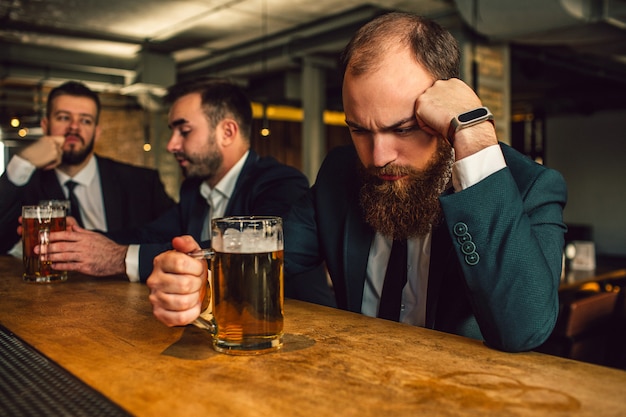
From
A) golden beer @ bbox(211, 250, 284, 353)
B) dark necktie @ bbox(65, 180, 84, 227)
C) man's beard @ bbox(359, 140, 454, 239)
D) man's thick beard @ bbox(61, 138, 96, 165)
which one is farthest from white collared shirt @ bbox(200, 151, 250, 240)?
golden beer @ bbox(211, 250, 284, 353)

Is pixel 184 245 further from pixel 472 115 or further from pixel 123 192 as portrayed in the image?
pixel 123 192

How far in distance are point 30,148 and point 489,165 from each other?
207 centimetres

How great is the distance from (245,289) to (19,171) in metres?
1.83

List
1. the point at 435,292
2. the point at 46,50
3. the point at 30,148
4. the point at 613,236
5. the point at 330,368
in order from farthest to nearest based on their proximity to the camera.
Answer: the point at 613,236 → the point at 46,50 → the point at 30,148 → the point at 435,292 → the point at 330,368

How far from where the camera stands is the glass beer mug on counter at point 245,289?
0.86 m

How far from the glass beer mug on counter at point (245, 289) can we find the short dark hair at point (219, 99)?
5.53ft

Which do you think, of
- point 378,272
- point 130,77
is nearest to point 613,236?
point 130,77

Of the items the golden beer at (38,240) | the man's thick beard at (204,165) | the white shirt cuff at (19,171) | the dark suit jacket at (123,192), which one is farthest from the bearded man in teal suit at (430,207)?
the dark suit jacket at (123,192)

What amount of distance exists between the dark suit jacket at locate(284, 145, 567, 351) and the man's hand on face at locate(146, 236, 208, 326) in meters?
0.47

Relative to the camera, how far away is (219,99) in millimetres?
2510

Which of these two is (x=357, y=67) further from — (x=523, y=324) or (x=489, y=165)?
(x=523, y=324)

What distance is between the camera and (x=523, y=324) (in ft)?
3.06

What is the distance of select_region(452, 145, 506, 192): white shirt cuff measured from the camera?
1.05 metres

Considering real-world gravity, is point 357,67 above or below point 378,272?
above
